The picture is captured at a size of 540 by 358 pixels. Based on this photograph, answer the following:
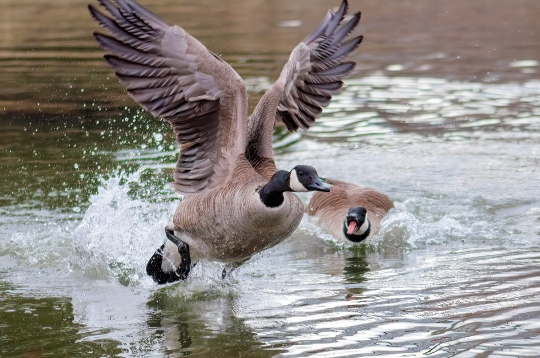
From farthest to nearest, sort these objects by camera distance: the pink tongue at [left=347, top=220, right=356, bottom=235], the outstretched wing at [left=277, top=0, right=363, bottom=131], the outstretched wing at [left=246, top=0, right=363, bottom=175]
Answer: the pink tongue at [left=347, top=220, right=356, bottom=235]
the outstretched wing at [left=277, top=0, right=363, bottom=131]
the outstretched wing at [left=246, top=0, right=363, bottom=175]

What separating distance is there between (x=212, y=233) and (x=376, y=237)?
2.51 metres

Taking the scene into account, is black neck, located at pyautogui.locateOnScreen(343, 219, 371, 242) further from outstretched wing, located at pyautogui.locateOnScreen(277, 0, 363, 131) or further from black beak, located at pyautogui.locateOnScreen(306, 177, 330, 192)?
black beak, located at pyautogui.locateOnScreen(306, 177, 330, 192)

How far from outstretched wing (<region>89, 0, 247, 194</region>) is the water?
1.27 meters

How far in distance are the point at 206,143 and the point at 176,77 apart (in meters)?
0.65

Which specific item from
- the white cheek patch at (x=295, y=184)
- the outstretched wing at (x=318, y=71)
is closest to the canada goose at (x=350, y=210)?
the outstretched wing at (x=318, y=71)

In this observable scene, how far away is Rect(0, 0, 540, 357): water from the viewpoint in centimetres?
614

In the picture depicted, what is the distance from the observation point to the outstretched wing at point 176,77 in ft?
22.0

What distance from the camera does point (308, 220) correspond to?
10.0 m

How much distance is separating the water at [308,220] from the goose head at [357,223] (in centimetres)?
19

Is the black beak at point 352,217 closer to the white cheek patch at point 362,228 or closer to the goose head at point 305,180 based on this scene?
the white cheek patch at point 362,228

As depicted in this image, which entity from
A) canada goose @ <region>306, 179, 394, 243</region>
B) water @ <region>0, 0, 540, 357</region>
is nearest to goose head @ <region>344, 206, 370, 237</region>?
canada goose @ <region>306, 179, 394, 243</region>

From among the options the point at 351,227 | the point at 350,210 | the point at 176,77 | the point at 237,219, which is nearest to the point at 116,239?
the point at 237,219

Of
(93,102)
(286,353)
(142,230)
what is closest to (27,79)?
(93,102)

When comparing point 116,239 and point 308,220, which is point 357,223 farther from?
point 116,239
